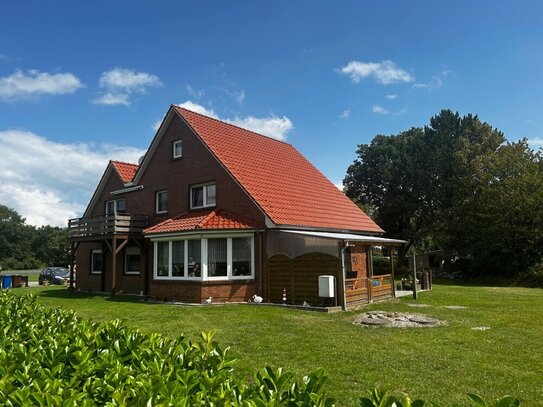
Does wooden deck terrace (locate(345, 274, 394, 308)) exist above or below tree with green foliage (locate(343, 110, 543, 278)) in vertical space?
below

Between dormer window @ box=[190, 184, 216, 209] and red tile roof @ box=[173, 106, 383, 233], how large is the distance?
168 cm

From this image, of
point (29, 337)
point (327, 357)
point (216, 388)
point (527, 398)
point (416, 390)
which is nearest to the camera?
point (216, 388)

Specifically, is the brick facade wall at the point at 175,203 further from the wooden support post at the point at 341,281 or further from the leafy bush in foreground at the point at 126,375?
the leafy bush in foreground at the point at 126,375

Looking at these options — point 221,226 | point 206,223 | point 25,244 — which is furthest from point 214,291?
point 25,244

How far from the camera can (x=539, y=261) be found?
29.0 metres

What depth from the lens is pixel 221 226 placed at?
17578 mm

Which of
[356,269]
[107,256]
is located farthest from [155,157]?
Result: [356,269]

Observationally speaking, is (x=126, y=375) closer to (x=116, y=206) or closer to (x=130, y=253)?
(x=130, y=253)

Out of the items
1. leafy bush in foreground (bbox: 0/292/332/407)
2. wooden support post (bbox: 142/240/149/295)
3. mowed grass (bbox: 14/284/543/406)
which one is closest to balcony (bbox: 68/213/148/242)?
wooden support post (bbox: 142/240/149/295)

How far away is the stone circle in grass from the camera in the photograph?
11930mm

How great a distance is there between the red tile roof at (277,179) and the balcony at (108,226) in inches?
222

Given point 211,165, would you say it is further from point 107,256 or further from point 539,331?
point 539,331

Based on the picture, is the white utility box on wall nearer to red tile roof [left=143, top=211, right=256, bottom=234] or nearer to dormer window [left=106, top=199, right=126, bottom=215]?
red tile roof [left=143, top=211, right=256, bottom=234]

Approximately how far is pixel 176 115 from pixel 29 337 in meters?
18.4
